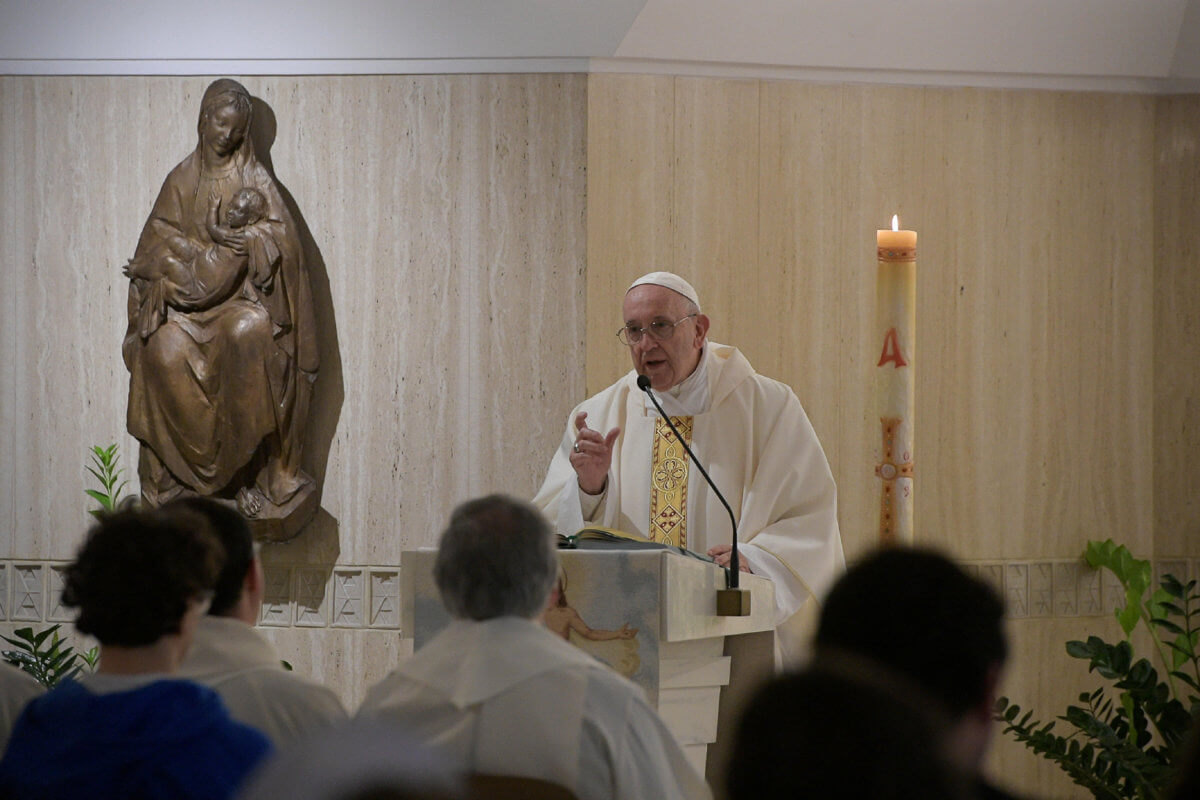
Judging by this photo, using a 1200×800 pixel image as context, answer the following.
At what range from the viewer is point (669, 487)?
16.8ft

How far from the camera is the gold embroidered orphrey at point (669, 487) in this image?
200 inches

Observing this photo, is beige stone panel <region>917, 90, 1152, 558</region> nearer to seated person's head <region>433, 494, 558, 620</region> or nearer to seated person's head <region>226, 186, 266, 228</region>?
seated person's head <region>226, 186, 266, 228</region>

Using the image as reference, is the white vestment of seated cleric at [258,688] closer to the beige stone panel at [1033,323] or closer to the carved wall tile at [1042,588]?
the beige stone panel at [1033,323]

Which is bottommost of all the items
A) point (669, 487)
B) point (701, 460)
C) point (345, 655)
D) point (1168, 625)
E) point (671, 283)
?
point (345, 655)

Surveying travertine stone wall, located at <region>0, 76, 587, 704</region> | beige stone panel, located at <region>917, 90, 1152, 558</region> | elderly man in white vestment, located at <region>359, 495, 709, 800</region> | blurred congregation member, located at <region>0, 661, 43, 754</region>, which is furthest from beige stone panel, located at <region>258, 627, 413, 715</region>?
elderly man in white vestment, located at <region>359, 495, 709, 800</region>

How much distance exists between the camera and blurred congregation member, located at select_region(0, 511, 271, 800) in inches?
81.4

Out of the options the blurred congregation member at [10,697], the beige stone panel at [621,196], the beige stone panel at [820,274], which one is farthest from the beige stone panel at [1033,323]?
the blurred congregation member at [10,697]

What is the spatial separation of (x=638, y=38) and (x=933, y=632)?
5.02 m

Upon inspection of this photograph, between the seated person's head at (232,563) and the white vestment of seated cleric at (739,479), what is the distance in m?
2.11

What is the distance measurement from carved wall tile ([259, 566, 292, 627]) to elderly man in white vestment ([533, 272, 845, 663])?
1876 mm

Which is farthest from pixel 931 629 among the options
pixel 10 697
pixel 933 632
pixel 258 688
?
pixel 10 697

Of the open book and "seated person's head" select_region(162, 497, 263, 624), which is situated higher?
"seated person's head" select_region(162, 497, 263, 624)

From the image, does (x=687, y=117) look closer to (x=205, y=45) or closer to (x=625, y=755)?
(x=205, y=45)

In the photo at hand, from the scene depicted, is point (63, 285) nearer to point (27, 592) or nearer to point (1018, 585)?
point (27, 592)
